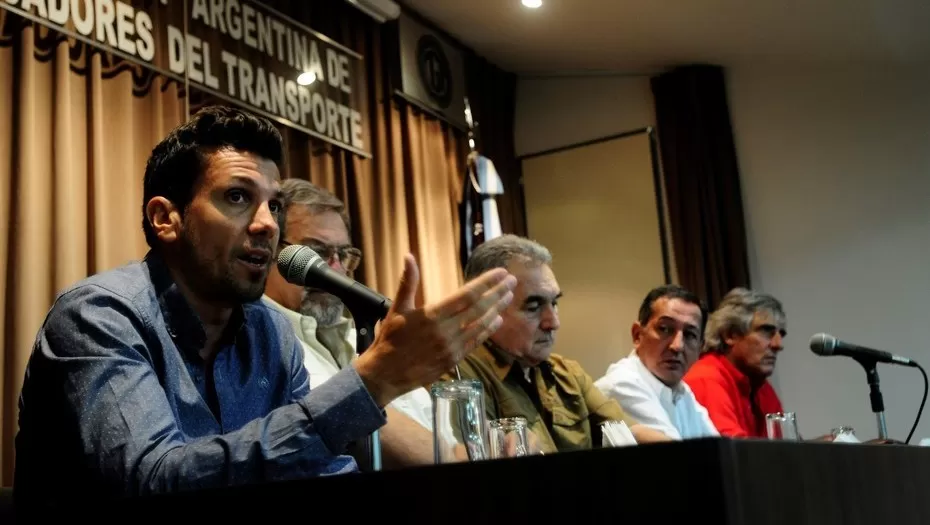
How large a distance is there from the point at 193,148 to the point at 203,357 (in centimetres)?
33

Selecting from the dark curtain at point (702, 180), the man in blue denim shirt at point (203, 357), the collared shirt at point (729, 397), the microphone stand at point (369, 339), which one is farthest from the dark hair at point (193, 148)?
the dark curtain at point (702, 180)

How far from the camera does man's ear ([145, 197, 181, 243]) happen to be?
1.45 meters

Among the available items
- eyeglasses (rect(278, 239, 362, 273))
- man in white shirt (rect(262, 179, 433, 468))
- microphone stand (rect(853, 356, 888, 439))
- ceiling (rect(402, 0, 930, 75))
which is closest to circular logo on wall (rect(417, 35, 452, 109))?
ceiling (rect(402, 0, 930, 75))

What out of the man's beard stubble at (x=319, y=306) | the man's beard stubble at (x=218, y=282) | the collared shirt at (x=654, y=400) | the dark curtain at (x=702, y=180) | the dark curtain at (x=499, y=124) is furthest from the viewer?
the dark curtain at (x=499, y=124)

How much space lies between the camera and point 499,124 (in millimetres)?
5070

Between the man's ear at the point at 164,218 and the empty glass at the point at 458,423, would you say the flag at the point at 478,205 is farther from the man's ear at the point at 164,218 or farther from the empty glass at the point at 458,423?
the empty glass at the point at 458,423

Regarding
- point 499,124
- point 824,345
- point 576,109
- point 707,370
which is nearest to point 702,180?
point 576,109

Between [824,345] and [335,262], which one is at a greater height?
[335,262]

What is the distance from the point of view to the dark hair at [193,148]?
4.84 feet

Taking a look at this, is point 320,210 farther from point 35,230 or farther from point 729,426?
point 729,426

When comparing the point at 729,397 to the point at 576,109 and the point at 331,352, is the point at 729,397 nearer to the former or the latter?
the point at 331,352

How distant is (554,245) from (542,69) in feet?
3.14

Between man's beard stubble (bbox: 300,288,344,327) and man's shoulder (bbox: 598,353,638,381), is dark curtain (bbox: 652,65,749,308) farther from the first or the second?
man's beard stubble (bbox: 300,288,344,327)

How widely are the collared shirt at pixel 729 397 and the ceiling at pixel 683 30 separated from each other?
151 cm
